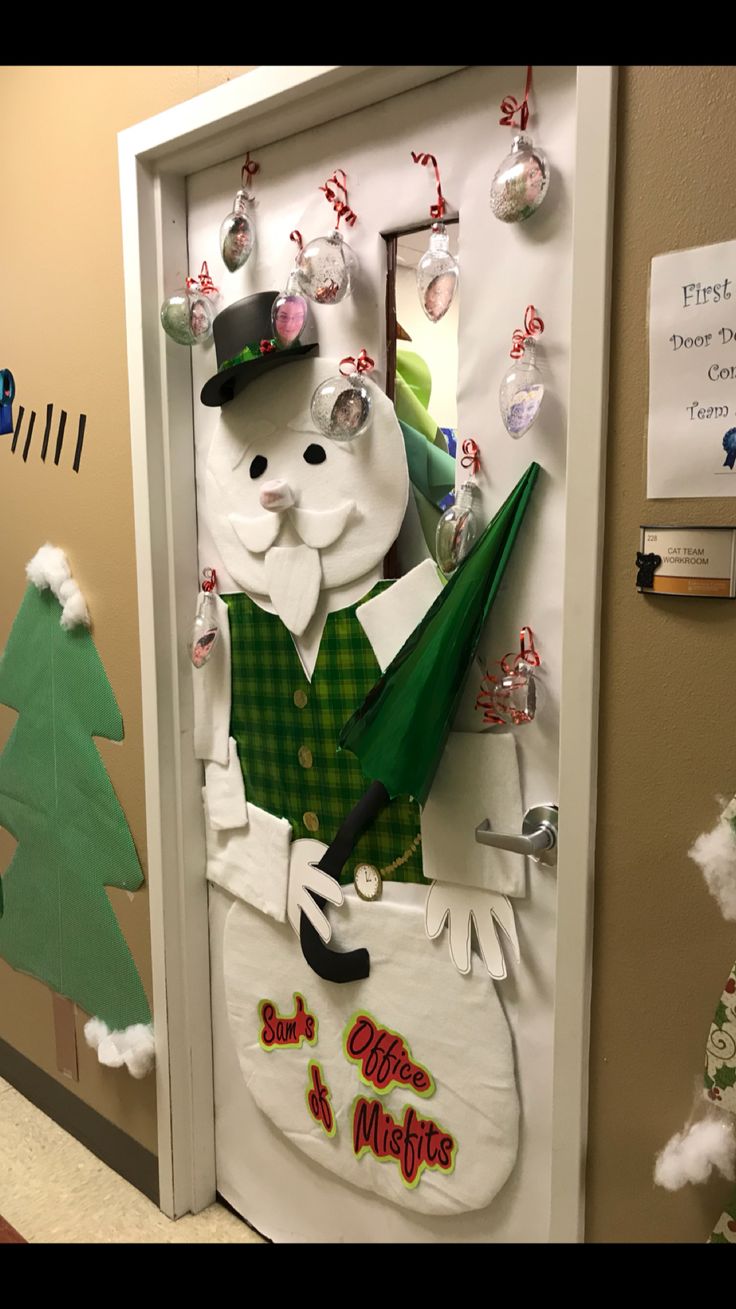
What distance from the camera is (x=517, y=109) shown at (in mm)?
1036

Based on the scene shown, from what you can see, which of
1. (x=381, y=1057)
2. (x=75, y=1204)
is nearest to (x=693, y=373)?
(x=381, y=1057)

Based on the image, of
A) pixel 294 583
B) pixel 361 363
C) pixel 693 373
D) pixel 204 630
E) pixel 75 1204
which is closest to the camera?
pixel 693 373

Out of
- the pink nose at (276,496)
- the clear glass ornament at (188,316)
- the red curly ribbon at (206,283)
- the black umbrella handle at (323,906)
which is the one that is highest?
the red curly ribbon at (206,283)

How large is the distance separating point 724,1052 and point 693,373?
2.39 ft

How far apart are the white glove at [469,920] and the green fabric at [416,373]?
71cm

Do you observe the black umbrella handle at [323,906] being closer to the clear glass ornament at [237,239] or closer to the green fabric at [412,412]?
the green fabric at [412,412]

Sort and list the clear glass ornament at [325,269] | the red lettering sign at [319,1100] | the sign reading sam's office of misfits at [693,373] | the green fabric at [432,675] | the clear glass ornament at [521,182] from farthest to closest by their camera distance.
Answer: the red lettering sign at [319,1100], the clear glass ornament at [325,269], the green fabric at [432,675], the clear glass ornament at [521,182], the sign reading sam's office of misfits at [693,373]

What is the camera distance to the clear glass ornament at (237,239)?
1308mm

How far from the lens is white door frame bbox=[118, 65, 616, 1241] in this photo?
0.95 m

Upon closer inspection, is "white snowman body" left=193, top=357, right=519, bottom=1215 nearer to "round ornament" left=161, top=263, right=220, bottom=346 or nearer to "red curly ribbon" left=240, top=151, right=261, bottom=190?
"round ornament" left=161, top=263, right=220, bottom=346

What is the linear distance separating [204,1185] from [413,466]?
1451mm

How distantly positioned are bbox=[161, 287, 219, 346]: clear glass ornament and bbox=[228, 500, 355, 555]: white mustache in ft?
0.99

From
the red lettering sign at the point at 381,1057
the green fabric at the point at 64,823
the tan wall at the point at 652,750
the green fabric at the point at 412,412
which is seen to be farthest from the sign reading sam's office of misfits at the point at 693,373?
the green fabric at the point at 64,823

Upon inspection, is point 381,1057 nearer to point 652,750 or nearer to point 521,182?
point 652,750
